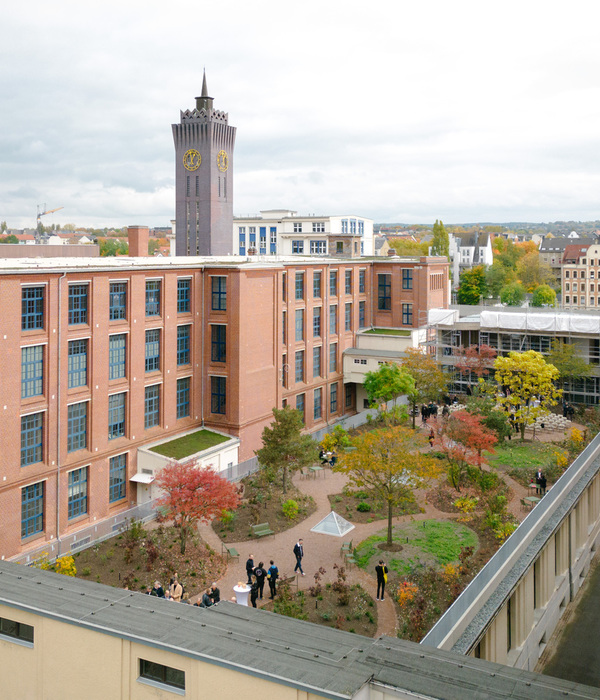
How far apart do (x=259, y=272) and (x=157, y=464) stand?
13.1 meters

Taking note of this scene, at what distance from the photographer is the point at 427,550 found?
95.7 ft

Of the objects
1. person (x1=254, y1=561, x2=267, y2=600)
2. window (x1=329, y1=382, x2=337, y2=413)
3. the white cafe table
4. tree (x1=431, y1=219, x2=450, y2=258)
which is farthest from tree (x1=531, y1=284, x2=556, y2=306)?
the white cafe table

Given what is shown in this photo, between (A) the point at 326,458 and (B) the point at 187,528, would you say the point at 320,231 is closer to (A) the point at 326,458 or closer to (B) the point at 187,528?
(A) the point at 326,458

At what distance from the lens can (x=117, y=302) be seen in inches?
1410

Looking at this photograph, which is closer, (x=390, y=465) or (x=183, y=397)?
(x=390, y=465)

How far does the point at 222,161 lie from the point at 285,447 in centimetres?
5630

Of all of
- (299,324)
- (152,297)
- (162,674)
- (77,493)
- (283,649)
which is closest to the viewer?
(283,649)

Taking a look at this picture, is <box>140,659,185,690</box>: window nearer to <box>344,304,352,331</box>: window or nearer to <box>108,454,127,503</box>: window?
<box>108,454,127,503</box>: window

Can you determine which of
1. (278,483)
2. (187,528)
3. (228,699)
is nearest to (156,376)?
(278,483)

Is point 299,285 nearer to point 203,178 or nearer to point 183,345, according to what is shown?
point 183,345

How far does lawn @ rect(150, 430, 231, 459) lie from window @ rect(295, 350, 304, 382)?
40.6 ft

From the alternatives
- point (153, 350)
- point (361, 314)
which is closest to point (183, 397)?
point (153, 350)

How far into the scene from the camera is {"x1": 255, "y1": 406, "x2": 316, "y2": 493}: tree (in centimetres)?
3625

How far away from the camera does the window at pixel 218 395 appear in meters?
41.9
